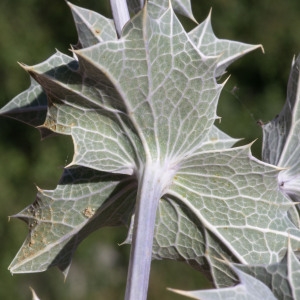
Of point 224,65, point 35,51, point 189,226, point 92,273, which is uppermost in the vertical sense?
point 35,51

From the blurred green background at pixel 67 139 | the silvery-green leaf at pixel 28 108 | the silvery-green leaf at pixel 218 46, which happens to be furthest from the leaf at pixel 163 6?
the blurred green background at pixel 67 139

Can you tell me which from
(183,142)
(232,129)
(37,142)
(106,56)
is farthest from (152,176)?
(37,142)

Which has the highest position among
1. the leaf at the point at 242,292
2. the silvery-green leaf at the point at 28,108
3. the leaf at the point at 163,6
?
the leaf at the point at 163,6

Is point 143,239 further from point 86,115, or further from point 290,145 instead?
point 290,145

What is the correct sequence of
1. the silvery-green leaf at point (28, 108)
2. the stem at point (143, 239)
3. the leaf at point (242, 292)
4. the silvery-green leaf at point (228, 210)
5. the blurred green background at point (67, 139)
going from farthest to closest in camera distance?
1. the blurred green background at point (67, 139)
2. the silvery-green leaf at point (28, 108)
3. the silvery-green leaf at point (228, 210)
4. the stem at point (143, 239)
5. the leaf at point (242, 292)

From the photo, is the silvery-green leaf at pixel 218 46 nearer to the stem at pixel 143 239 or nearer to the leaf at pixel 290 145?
the leaf at pixel 290 145

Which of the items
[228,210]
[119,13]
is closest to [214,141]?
[228,210]

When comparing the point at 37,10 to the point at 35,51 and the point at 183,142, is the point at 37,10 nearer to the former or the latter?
the point at 35,51
